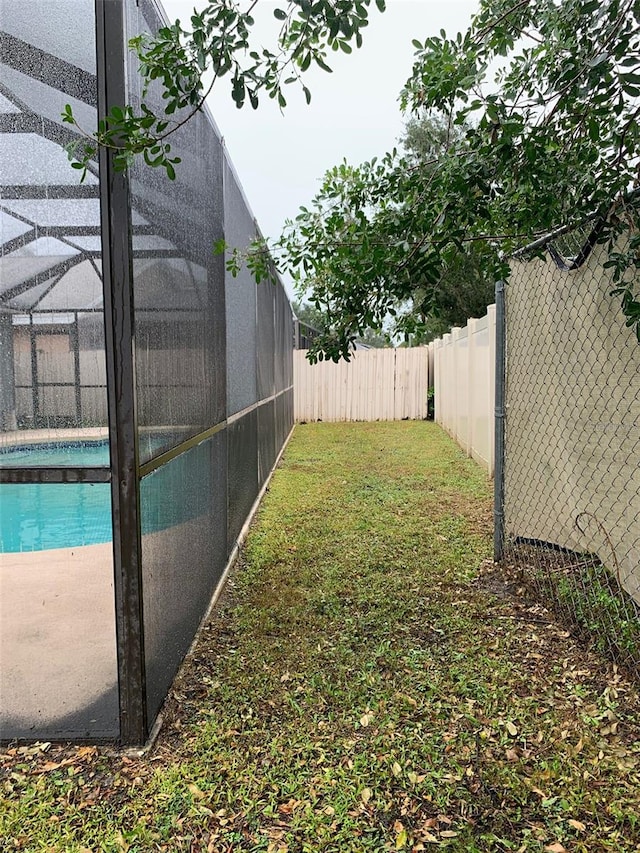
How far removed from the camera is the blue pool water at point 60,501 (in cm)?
193

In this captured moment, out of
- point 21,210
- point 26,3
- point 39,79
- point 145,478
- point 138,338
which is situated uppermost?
point 26,3

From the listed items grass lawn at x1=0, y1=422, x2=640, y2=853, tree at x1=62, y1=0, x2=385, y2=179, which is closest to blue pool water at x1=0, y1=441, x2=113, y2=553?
grass lawn at x1=0, y1=422, x2=640, y2=853

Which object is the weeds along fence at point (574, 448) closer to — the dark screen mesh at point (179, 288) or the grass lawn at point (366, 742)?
the grass lawn at point (366, 742)

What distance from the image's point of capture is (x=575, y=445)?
3121 millimetres

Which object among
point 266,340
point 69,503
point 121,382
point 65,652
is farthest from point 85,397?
point 266,340

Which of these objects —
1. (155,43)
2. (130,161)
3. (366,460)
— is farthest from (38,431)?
(366,460)

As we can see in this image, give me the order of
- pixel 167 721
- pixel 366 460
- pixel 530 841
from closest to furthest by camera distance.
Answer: pixel 530 841 → pixel 167 721 → pixel 366 460

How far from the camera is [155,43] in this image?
165cm

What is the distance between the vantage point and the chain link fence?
264 centimetres

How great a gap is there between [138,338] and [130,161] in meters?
0.50

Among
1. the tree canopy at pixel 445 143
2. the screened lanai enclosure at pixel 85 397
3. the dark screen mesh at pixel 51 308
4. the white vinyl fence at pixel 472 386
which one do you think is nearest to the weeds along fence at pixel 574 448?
the tree canopy at pixel 445 143

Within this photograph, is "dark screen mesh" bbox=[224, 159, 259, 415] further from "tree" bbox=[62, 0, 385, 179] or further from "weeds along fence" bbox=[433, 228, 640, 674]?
"tree" bbox=[62, 0, 385, 179]

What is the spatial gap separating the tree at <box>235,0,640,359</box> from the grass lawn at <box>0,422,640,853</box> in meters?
1.34

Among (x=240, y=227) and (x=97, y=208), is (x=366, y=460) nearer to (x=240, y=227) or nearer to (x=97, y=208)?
(x=240, y=227)
